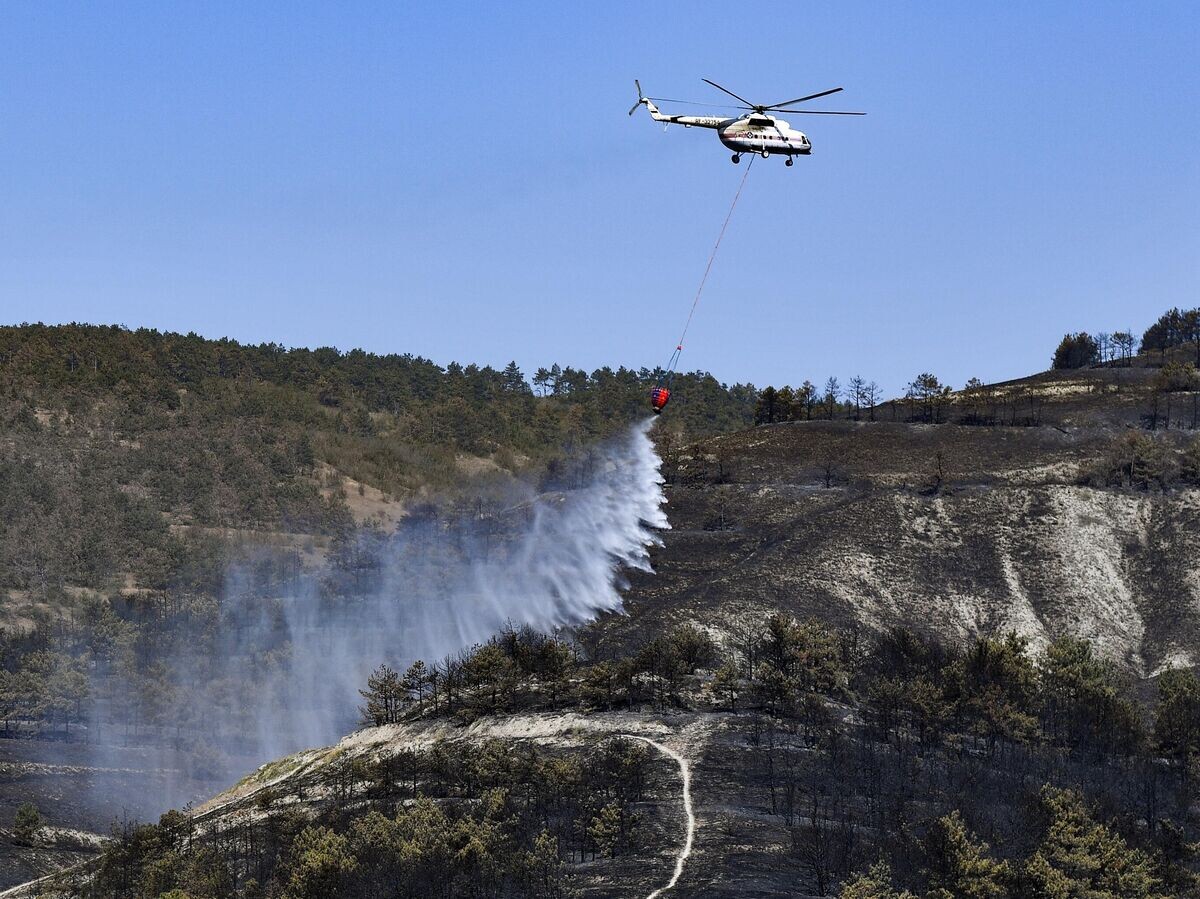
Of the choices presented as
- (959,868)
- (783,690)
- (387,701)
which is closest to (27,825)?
→ (387,701)

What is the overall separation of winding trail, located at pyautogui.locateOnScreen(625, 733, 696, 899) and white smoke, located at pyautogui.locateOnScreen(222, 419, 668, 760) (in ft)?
154

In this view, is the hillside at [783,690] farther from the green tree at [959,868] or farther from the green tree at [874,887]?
the green tree at [874,887]

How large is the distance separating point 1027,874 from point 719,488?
361 feet

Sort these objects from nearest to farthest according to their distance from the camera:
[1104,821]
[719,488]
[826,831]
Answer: [826,831], [1104,821], [719,488]

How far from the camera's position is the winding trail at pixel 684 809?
83581 millimetres

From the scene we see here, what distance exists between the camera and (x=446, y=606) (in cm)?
17288

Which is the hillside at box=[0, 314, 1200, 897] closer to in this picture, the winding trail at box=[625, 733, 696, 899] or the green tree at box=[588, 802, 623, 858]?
the green tree at box=[588, 802, 623, 858]

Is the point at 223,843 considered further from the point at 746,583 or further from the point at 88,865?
the point at 746,583

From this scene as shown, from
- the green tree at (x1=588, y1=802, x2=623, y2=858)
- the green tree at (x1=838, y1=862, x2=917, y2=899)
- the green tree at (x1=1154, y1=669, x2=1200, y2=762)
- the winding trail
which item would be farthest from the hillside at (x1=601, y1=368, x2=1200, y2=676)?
the green tree at (x1=838, y1=862, x2=917, y2=899)

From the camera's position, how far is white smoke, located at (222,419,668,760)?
162 meters

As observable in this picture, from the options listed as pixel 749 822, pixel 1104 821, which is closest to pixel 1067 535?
pixel 1104 821

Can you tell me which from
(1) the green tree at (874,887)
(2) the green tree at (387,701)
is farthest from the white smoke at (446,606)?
(1) the green tree at (874,887)

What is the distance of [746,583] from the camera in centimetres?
15812

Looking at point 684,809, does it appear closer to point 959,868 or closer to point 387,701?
point 959,868
